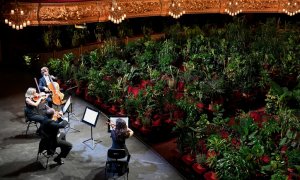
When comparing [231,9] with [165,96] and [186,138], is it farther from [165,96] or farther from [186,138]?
[186,138]

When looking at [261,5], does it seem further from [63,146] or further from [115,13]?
[63,146]

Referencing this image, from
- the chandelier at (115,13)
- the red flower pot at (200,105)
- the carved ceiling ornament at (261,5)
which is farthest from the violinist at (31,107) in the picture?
the carved ceiling ornament at (261,5)

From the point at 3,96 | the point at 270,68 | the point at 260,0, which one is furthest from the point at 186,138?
the point at 260,0

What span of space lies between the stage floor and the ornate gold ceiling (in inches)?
106

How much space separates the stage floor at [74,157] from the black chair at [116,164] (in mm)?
242

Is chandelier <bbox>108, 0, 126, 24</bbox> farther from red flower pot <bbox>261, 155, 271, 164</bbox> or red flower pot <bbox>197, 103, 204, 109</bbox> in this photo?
red flower pot <bbox>261, 155, 271, 164</bbox>

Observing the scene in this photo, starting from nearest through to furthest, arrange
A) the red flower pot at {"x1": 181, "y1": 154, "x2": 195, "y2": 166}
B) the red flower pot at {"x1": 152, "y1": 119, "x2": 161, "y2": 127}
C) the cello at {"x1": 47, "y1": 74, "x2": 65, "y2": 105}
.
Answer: the red flower pot at {"x1": 181, "y1": 154, "x2": 195, "y2": 166} → the red flower pot at {"x1": 152, "y1": 119, "x2": 161, "y2": 127} → the cello at {"x1": 47, "y1": 74, "x2": 65, "y2": 105}

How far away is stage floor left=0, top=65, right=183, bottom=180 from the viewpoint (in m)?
8.34

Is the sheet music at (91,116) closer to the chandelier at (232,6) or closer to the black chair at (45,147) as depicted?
the black chair at (45,147)

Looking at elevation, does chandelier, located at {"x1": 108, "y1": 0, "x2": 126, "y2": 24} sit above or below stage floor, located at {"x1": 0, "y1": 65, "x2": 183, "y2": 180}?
above

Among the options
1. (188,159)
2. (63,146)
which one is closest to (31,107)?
(63,146)

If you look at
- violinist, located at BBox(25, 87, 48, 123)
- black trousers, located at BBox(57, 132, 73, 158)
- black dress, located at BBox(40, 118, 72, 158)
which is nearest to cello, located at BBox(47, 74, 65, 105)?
violinist, located at BBox(25, 87, 48, 123)

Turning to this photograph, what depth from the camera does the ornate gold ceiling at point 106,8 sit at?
11.8 meters

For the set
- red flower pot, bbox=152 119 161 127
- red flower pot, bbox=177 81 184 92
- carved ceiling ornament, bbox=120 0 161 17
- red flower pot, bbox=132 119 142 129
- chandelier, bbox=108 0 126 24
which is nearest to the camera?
red flower pot, bbox=152 119 161 127
